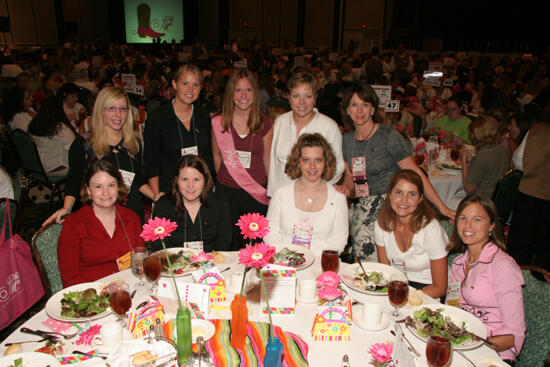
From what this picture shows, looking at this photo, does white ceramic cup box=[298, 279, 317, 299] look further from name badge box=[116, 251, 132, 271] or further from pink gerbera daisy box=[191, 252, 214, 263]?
name badge box=[116, 251, 132, 271]

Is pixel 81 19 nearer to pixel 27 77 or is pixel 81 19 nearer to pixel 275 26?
pixel 275 26

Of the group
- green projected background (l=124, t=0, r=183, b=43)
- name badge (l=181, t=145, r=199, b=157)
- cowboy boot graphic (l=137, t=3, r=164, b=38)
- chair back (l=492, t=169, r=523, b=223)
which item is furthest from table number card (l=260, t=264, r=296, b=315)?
cowboy boot graphic (l=137, t=3, r=164, b=38)

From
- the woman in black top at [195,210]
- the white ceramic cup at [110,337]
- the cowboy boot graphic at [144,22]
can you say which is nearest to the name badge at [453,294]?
the woman in black top at [195,210]

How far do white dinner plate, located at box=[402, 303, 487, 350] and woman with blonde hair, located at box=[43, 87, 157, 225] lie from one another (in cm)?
200

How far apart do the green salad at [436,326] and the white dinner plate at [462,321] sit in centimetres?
1

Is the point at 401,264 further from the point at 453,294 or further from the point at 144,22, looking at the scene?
the point at 144,22

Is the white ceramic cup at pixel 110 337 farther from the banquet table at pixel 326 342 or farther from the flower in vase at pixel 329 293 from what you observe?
the flower in vase at pixel 329 293

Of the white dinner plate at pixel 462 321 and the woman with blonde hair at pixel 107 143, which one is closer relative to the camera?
the white dinner plate at pixel 462 321

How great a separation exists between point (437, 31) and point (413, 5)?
1568mm

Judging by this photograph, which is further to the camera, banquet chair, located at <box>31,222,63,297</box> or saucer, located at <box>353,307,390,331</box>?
banquet chair, located at <box>31,222,63,297</box>

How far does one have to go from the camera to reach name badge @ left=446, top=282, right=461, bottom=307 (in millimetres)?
2089

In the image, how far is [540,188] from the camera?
3258mm

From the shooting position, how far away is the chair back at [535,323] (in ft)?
5.83

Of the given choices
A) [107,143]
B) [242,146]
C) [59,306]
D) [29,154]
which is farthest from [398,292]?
[29,154]
